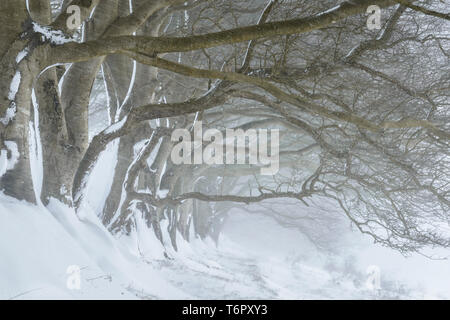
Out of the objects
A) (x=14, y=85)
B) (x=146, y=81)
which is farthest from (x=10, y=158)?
(x=146, y=81)

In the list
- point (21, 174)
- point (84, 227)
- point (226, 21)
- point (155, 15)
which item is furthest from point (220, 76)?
point (226, 21)

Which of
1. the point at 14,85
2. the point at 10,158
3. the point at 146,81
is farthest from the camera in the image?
the point at 146,81

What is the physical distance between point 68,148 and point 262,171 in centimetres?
974

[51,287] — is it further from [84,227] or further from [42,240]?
[84,227]

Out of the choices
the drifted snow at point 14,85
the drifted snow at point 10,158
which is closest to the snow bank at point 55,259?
the drifted snow at point 10,158

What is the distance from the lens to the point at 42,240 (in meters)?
5.02

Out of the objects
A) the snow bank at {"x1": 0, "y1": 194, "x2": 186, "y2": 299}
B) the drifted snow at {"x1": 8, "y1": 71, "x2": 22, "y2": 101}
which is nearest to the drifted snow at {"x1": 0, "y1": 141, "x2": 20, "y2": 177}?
the snow bank at {"x1": 0, "y1": 194, "x2": 186, "y2": 299}

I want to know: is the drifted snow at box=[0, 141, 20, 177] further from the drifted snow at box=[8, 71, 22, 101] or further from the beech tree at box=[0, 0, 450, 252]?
the drifted snow at box=[8, 71, 22, 101]

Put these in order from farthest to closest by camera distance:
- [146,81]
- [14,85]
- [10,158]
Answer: [146,81] → [10,158] → [14,85]

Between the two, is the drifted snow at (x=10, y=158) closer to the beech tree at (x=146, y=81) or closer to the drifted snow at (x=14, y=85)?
the beech tree at (x=146, y=81)

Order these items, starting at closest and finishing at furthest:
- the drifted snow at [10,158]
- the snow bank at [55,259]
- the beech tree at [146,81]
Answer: the snow bank at [55,259]
the beech tree at [146,81]
the drifted snow at [10,158]

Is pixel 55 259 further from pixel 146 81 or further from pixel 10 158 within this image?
pixel 146 81

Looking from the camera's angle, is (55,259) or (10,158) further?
(10,158)

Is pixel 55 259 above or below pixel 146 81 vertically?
below
